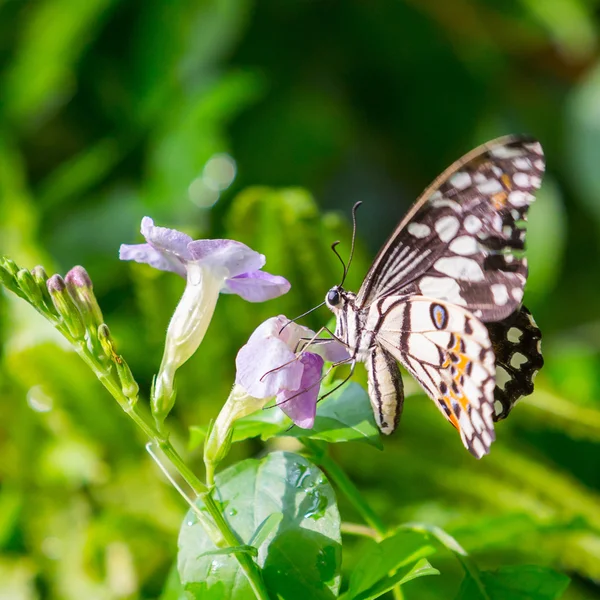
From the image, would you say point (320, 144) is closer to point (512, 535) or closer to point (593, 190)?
point (593, 190)

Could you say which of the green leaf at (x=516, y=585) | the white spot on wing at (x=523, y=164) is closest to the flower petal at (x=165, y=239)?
the white spot on wing at (x=523, y=164)

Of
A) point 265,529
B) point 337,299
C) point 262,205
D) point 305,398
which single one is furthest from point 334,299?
point 262,205

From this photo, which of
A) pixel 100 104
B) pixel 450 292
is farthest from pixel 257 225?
pixel 100 104

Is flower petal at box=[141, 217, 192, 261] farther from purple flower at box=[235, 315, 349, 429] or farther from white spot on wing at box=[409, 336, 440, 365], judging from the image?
white spot on wing at box=[409, 336, 440, 365]

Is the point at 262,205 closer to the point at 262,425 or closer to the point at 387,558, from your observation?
the point at 262,425

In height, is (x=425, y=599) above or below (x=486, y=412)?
below

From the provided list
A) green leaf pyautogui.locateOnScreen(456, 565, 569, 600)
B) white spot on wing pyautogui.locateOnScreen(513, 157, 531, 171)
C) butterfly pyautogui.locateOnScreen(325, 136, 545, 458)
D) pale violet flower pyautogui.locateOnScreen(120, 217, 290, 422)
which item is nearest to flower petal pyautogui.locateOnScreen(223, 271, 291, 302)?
pale violet flower pyautogui.locateOnScreen(120, 217, 290, 422)
